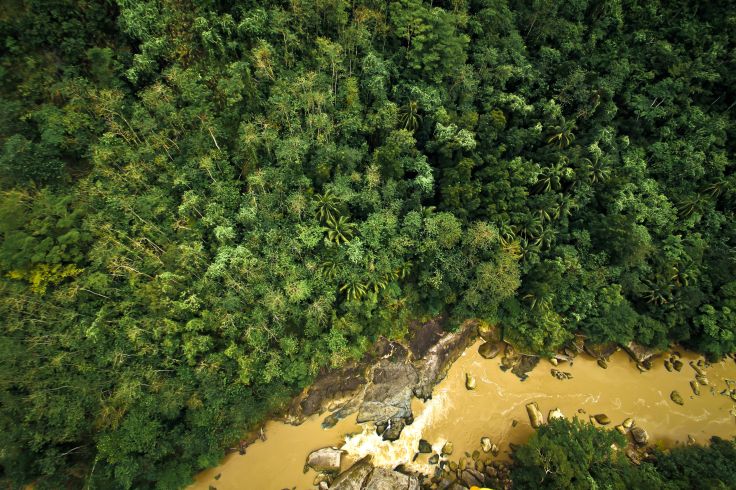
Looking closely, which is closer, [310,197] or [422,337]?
[310,197]

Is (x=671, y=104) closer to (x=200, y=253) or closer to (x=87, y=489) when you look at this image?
(x=200, y=253)

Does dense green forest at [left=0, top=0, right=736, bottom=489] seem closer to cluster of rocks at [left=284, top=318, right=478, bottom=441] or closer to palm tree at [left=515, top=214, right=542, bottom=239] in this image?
palm tree at [left=515, top=214, right=542, bottom=239]

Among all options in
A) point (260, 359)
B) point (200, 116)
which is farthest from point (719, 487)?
point (200, 116)

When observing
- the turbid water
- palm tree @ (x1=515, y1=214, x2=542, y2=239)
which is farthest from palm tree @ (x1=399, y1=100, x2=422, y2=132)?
the turbid water

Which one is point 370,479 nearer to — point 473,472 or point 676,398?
point 473,472

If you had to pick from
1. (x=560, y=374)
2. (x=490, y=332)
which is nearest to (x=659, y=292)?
(x=560, y=374)

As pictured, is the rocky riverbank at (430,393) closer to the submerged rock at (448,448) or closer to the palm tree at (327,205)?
the submerged rock at (448,448)
